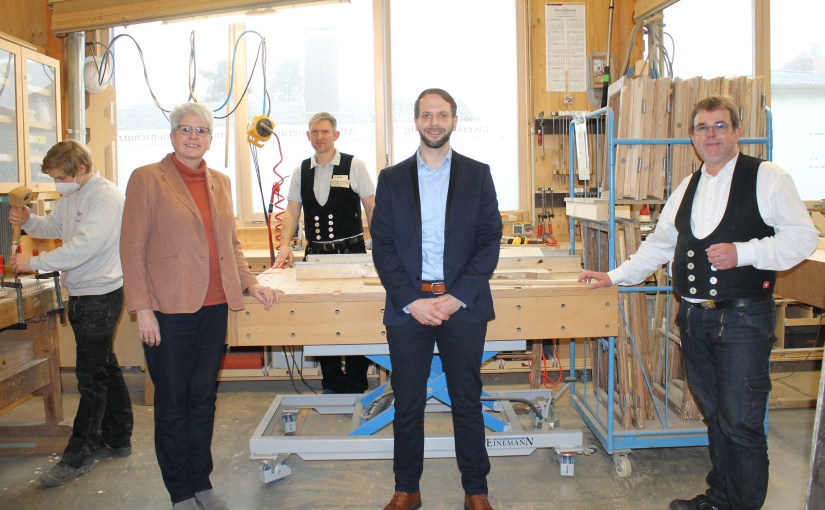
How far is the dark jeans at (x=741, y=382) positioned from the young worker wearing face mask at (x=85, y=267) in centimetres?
257

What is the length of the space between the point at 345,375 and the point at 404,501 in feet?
5.62

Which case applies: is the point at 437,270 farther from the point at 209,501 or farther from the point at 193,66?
the point at 193,66

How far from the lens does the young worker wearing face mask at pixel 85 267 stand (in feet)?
9.57

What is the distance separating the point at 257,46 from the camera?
5.52 m

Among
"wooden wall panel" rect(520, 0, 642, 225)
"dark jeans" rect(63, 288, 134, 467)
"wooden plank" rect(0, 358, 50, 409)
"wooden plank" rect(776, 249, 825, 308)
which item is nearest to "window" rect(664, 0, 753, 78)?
"wooden wall panel" rect(520, 0, 642, 225)

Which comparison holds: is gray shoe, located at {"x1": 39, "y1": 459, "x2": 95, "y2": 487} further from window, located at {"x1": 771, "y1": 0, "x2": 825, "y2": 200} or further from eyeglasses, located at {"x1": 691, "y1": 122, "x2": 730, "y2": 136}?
window, located at {"x1": 771, "y1": 0, "x2": 825, "y2": 200}

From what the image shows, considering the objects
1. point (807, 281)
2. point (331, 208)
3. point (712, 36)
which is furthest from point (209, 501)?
point (712, 36)

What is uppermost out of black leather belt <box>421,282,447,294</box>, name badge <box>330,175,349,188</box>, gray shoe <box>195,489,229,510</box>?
name badge <box>330,175,349,188</box>

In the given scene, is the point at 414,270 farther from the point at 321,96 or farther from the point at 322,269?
the point at 321,96

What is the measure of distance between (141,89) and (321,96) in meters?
1.57

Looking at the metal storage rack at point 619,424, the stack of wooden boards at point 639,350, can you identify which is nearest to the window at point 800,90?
the metal storage rack at point 619,424

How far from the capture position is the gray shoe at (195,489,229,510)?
2.64m

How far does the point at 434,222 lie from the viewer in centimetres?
251

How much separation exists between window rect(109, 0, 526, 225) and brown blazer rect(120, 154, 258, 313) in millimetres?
3133
